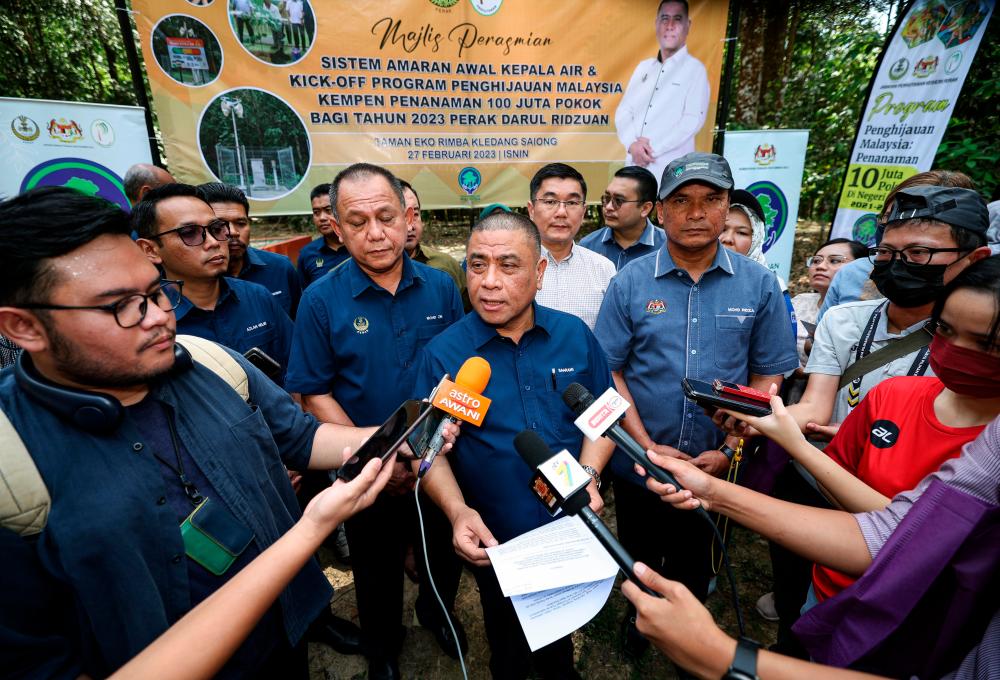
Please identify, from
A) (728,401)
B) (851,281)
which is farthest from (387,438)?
(851,281)

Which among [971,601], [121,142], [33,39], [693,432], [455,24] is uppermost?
[33,39]

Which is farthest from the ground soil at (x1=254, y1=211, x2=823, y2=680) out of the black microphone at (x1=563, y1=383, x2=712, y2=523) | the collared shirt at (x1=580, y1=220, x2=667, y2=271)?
the collared shirt at (x1=580, y1=220, x2=667, y2=271)

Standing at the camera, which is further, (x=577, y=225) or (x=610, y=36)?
(x=610, y=36)

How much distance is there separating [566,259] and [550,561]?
2332 mm

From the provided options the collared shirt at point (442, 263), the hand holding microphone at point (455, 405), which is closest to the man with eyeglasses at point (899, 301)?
the hand holding microphone at point (455, 405)

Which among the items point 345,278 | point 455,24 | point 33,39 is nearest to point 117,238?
point 345,278

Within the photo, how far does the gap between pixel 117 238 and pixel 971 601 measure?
2.37 m

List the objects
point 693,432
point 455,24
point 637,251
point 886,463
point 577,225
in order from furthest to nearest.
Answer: point 455,24, point 637,251, point 577,225, point 693,432, point 886,463

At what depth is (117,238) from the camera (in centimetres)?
125

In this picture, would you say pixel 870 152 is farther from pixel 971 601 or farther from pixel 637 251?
pixel 971 601

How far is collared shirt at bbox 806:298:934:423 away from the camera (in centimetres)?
218

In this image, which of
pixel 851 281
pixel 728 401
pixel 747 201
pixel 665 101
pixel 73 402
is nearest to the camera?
pixel 73 402

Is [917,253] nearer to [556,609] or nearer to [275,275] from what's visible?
[556,609]

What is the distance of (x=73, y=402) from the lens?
3.77 feet
